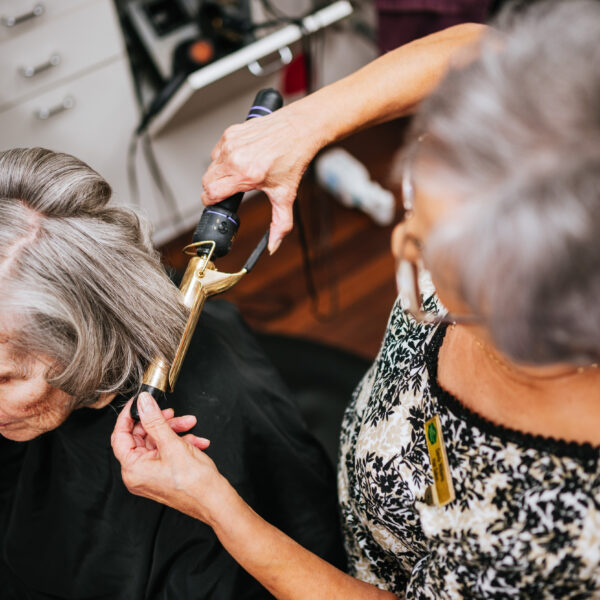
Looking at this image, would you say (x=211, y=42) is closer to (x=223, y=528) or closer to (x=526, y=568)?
(x=223, y=528)

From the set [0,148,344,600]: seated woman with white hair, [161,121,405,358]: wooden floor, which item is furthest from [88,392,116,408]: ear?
[161,121,405,358]: wooden floor

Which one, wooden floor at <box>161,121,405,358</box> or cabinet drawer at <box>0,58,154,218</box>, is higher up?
cabinet drawer at <box>0,58,154,218</box>

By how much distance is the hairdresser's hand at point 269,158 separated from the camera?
0.84 metres

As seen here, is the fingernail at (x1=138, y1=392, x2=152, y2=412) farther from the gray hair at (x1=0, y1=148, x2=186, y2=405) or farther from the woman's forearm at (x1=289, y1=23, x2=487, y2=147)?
the woman's forearm at (x1=289, y1=23, x2=487, y2=147)

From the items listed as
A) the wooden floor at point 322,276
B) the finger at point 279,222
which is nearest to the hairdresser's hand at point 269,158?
the finger at point 279,222

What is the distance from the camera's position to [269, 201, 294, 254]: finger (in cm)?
87

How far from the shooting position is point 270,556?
738 millimetres

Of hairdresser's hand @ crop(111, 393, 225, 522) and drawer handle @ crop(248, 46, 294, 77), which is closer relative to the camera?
hairdresser's hand @ crop(111, 393, 225, 522)

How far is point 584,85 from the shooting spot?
445mm

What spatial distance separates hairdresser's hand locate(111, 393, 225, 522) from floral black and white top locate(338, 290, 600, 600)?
0.72 feet

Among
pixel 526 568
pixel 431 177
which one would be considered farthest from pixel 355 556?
pixel 431 177

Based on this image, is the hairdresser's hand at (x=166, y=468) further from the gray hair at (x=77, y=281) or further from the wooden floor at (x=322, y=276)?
the wooden floor at (x=322, y=276)

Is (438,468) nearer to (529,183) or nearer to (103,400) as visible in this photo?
(529,183)

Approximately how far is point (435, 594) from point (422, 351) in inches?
11.6
